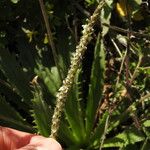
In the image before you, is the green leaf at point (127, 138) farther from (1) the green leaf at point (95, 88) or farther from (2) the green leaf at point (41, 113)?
(2) the green leaf at point (41, 113)

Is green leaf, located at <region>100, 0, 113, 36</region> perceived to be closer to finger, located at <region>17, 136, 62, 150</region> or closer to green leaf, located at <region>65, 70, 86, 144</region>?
green leaf, located at <region>65, 70, 86, 144</region>

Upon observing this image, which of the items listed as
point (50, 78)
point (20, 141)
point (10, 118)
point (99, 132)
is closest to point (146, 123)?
point (99, 132)

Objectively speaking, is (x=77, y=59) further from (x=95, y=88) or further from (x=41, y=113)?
(x=95, y=88)

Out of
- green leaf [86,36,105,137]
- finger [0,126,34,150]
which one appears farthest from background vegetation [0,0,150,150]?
finger [0,126,34,150]

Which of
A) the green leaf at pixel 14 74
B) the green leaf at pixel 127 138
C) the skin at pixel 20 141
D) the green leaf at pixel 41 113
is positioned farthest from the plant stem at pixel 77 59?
the green leaf at pixel 14 74

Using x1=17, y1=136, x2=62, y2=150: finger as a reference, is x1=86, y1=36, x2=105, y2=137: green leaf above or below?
below

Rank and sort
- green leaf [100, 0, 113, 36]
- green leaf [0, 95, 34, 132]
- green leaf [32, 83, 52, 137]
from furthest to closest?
green leaf [0, 95, 34, 132] → green leaf [100, 0, 113, 36] → green leaf [32, 83, 52, 137]
